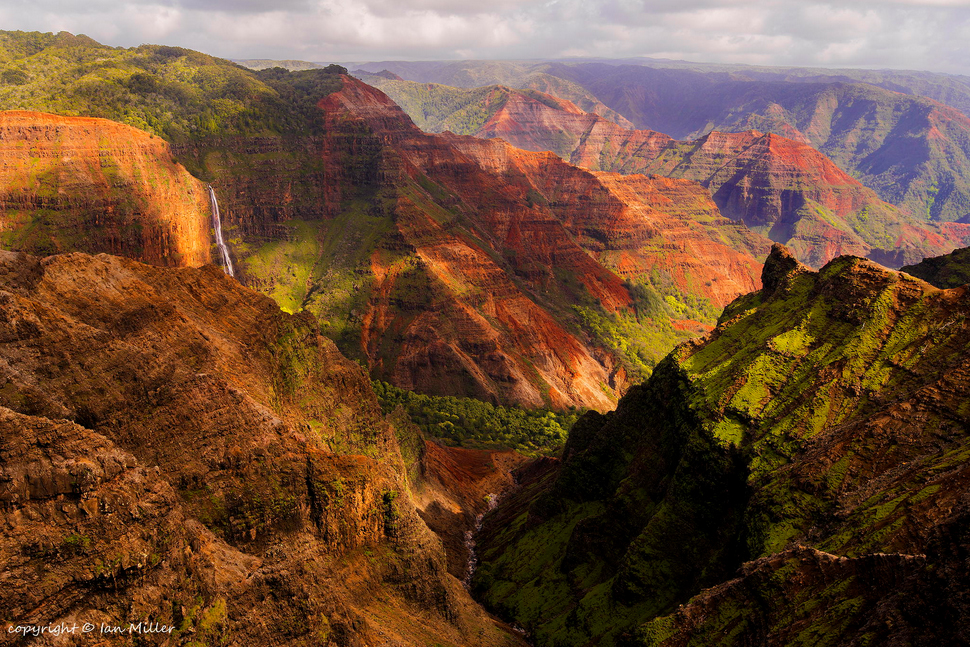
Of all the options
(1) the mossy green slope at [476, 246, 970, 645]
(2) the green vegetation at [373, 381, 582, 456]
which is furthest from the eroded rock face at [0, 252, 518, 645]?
(2) the green vegetation at [373, 381, 582, 456]

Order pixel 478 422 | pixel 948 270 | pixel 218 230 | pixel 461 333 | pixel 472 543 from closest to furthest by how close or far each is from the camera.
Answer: pixel 472 543 < pixel 948 270 < pixel 478 422 < pixel 461 333 < pixel 218 230

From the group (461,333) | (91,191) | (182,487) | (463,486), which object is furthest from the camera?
(461,333)

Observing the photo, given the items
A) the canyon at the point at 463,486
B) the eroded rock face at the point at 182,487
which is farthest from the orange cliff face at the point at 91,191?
the eroded rock face at the point at 182,487

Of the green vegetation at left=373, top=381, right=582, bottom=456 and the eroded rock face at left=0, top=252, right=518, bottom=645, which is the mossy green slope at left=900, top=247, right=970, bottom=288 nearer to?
the green vegetation at left=373, top=381, right=582, bottom=456

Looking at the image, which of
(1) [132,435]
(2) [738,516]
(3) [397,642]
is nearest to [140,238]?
(1) [132,435]

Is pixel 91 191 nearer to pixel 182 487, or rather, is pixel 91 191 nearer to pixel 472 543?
pixel 472 543

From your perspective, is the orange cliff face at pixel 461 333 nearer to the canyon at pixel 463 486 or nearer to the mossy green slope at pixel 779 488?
the canyon at pixel 463 486

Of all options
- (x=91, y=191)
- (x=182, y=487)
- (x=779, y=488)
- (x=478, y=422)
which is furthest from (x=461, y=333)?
(x=779, y=488)
